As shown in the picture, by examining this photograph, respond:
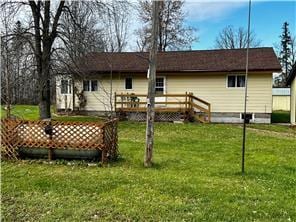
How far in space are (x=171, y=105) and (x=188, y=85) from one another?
185cm

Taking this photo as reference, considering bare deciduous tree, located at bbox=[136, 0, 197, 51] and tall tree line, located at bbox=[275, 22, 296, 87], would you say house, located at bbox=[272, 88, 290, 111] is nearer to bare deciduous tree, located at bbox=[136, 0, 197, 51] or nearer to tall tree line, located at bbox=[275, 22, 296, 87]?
bare deciduous tree, located at bbox=[136, 0, 197, 51]

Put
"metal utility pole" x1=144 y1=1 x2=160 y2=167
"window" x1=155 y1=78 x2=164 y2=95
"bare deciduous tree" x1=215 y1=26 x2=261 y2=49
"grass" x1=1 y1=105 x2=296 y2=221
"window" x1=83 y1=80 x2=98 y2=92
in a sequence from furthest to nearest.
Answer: "bare deciduous tree" x1=215 y1=26 x2=261 y2=49 → "window" x1=83 y1=80 x2=98 y2=92 → "window" x1=155 y1=78 x2=164 y2=95 → "metal utility pole" x1=144 y1=1 x2=160 y2=167 → "grass" x1=1 y1=105 x2=296 y2=221

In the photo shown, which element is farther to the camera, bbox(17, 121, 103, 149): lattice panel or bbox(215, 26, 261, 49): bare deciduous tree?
bbox(215, 26, 261, 49): bare deciduous tree

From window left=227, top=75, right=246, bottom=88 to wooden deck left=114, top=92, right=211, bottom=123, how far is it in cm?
190

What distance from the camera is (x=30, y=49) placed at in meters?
16.2

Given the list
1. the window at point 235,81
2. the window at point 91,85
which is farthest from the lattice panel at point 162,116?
the window at point 235,81

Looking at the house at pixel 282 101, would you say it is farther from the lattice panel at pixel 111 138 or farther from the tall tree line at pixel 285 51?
the lattice panel at pixel 111 138

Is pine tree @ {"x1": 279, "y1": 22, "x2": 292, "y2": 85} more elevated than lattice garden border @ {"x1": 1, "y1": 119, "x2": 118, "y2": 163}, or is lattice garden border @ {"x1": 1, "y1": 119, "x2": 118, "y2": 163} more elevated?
pine tree @ {"x1": 279, "y1": 22, "x2": 292, "y2": 85}

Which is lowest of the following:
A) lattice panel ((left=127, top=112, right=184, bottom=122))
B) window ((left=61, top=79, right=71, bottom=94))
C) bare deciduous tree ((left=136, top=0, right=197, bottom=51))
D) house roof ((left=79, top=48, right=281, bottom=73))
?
lattice panel ((left=127, top=112, right=184, bottom=122))

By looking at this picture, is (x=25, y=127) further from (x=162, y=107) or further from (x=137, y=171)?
(x=162, y=107)

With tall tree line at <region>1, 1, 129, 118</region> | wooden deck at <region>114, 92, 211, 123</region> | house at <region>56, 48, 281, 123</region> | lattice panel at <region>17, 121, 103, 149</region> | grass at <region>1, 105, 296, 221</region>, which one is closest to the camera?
grass at <region>1, 105, 296, 221</region>

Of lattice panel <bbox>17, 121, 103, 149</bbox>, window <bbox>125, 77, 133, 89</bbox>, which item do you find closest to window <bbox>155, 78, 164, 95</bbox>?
window <bbox>125, 77, 133, 89</bbox>

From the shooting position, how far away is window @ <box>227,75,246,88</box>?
20969mm

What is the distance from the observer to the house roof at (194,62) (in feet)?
67.9
